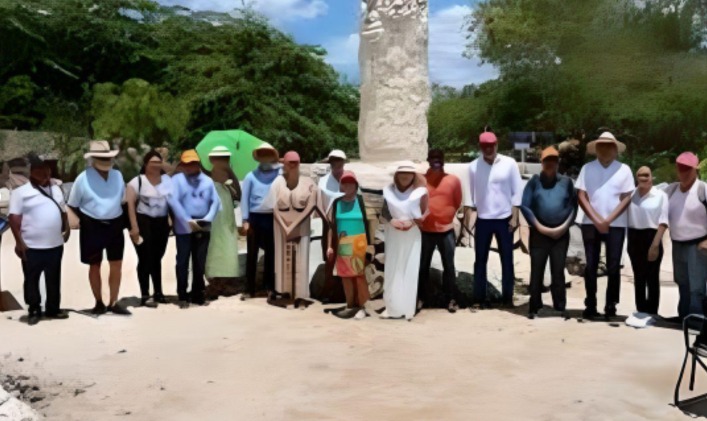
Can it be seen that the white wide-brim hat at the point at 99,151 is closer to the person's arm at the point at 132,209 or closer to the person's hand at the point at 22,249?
the person's arm at the point at 132,209

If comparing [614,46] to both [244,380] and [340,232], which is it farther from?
[244,380]

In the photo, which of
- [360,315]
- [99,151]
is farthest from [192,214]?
[360,315]

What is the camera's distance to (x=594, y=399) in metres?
4.60

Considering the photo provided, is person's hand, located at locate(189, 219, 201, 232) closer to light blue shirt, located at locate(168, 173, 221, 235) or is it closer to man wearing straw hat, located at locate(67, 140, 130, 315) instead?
light blue shirt, located at locate(168, 173, 221, 235)

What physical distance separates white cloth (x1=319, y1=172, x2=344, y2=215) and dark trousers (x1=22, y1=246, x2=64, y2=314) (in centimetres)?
238

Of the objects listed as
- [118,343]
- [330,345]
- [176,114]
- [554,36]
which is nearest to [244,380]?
[330,345]

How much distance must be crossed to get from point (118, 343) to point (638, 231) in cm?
439

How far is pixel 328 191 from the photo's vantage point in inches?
289

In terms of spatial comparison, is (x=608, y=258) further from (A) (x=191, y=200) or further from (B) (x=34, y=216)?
(B) (x=34, y=216)

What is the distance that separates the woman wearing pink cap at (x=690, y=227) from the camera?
6191 millimetres

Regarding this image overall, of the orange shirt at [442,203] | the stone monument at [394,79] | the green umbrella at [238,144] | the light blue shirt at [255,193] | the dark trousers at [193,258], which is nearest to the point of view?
the orange shirt at [442,203]

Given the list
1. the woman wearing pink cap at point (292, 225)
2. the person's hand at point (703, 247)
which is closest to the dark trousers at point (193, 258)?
the woman wearing pink cap at point (292, 225)

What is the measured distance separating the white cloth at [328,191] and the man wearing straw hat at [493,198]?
4.21 feet

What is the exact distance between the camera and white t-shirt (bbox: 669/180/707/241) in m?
6.19
